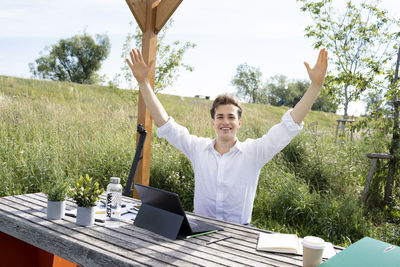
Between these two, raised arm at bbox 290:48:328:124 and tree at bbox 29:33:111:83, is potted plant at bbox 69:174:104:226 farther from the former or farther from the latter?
tree at bbox 29:33:111:83

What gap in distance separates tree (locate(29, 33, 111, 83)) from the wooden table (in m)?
40.4

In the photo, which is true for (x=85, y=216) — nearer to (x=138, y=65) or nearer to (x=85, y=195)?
(x=85, y=195)

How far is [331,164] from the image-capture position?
5.16 m

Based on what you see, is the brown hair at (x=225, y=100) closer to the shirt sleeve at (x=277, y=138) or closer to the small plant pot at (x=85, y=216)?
the shirt sleeve at (x=277, y=138)

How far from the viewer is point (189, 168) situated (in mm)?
4977

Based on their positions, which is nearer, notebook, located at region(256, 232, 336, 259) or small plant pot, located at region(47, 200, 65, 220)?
notebook, located at region(256, 232, 336, 259)

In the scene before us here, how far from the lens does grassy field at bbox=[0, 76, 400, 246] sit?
4043 millimetres

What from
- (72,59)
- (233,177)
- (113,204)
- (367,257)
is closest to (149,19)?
(233,177)

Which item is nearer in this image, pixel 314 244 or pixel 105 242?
pixel 314 244

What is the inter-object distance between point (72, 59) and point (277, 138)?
41.8m

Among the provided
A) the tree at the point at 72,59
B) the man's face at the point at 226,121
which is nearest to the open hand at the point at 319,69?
the man's face at the point at 226,121

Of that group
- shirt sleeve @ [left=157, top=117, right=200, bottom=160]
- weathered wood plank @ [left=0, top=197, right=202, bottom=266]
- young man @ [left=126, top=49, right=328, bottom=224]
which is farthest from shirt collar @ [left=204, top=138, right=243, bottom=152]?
weathered wood plank @ [left=0, top=197, right=202, bottom=266]

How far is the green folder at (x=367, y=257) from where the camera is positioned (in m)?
1.30

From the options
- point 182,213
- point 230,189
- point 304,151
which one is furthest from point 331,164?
point 182,213
